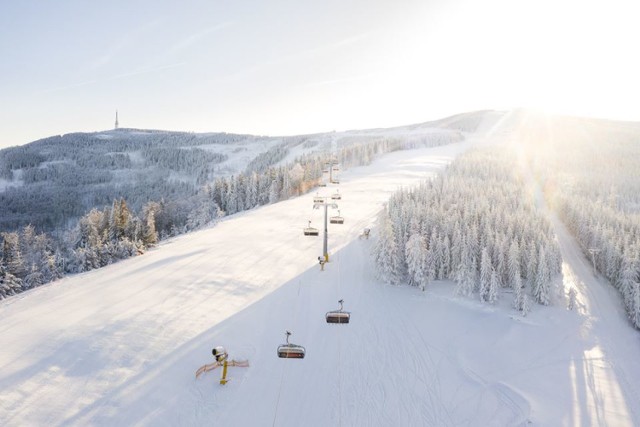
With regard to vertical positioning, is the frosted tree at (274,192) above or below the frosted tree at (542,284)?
above

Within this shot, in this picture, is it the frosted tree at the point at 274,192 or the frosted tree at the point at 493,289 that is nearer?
the frosted tree at the point at 493,289

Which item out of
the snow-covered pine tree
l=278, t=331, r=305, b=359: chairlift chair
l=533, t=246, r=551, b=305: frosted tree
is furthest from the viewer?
the snow-covered pine tree

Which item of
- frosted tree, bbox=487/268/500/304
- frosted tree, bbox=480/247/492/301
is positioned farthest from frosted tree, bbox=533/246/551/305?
frosted tree, bbox=480/247/492/301

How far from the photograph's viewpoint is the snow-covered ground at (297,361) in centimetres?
1658

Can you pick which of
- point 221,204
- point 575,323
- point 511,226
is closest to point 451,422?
point 575,323

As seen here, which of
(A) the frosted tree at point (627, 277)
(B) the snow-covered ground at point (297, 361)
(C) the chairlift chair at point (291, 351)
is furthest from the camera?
(A) the frosted tree at point (627, 277)

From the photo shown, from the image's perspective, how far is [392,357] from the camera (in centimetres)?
2158

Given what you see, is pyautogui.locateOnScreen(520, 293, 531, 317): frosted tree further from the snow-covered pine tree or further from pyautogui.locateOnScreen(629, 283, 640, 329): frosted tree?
pyautogui.locateOnScreen(629, 283, 640, 329): frosted tree

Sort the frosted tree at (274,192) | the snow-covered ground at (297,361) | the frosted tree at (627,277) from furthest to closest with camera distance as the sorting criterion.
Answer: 1. the frosted tree at (274,192)
2. the frosted tree at (627,277)
3. the snow-covered ground at (297,361)

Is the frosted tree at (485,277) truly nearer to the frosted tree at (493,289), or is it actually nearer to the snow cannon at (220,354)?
the frosted tree at (493,289)

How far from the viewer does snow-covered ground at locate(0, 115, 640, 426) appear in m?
16.6

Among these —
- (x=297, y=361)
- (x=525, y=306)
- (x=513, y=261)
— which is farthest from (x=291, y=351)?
(x=513, y=261)

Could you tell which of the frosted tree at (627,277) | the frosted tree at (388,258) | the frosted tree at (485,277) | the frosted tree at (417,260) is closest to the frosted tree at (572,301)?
the frosted tree at (627,277)

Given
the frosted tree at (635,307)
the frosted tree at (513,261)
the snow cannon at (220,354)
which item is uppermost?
the frosted tree at (513,261)
